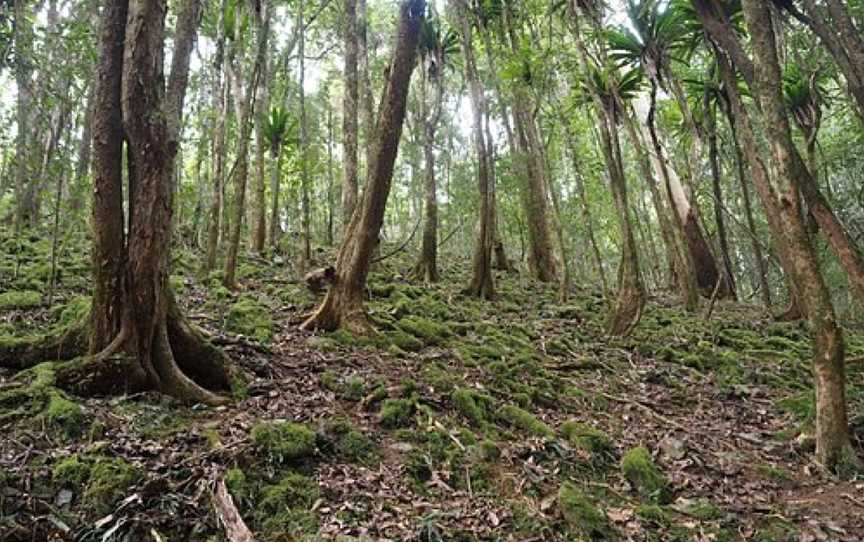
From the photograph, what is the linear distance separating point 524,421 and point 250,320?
3.30 metres

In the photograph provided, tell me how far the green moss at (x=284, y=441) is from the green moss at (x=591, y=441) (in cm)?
215

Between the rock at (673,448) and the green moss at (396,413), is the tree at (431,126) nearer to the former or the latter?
the green moss at (396,413)

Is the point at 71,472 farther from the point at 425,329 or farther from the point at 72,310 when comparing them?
the point at 425,329

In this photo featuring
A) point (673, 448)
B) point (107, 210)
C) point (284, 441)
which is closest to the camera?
point (284, 441)

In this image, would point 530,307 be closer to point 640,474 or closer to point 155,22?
point 640,474

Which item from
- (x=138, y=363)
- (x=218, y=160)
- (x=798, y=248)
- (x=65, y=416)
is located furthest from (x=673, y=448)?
(x=218, y=160)

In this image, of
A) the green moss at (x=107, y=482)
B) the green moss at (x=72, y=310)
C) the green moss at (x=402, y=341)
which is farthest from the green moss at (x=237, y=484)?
the green moss at (x=402, y=341)

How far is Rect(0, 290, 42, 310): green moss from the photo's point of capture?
6043 mm

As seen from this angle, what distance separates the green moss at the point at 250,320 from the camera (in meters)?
6.14

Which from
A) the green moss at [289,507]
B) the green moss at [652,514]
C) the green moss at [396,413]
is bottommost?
the green moss at [652,514]

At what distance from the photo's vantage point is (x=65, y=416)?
359cm

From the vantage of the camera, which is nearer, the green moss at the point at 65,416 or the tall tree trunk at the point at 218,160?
the green moss at the point at 65,416

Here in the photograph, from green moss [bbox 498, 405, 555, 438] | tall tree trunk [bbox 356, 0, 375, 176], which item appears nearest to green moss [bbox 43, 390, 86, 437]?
green moss [bbox 498, 405, 555, 438]

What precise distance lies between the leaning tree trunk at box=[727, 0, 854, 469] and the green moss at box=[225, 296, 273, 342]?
476cm
